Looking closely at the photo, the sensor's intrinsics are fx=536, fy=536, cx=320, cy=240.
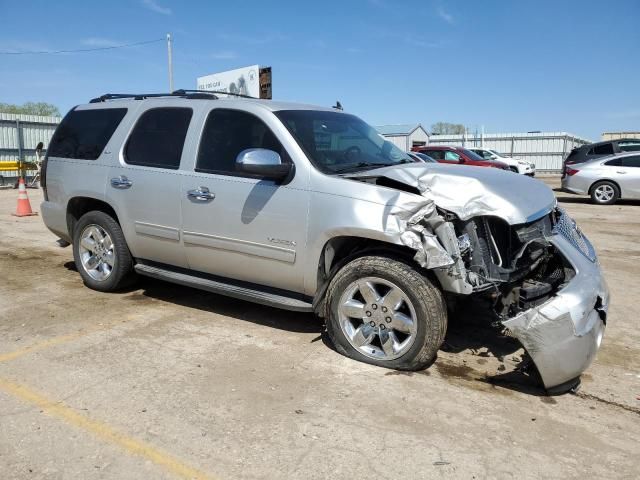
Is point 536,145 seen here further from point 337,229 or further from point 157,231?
point 337,229

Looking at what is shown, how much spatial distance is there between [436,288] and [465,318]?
1.52m

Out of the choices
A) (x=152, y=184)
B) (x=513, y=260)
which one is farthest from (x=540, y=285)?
(x=152, y=184)

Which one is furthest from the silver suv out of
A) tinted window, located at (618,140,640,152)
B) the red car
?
the red car

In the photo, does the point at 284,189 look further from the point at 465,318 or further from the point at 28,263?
the point at 28,263

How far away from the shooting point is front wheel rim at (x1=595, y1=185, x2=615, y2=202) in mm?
14531

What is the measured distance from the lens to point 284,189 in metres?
4.05

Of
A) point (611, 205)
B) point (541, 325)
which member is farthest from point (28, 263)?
point (611, 205)

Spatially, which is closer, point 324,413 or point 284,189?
point 324,413

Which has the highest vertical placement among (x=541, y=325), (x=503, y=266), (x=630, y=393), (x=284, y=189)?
(x=284, y=189)

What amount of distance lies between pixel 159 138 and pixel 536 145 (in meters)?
34.6

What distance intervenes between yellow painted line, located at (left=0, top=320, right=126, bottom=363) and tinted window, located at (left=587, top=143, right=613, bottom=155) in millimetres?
14764

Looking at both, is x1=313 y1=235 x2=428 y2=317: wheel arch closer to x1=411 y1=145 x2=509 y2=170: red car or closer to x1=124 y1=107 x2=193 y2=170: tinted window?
x1=124 y1=107 x2=193 y2=170: tinted window

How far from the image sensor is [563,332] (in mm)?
3199

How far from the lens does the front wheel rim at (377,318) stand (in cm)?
364
